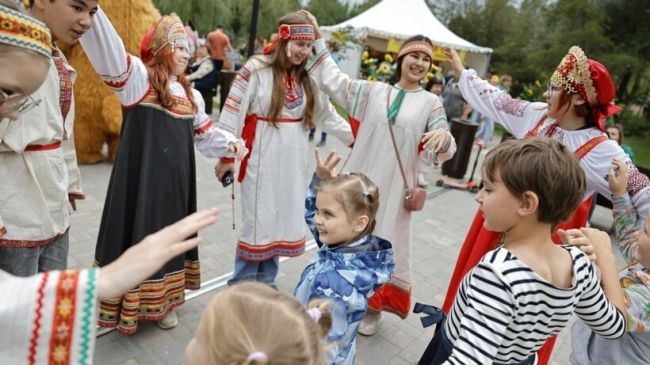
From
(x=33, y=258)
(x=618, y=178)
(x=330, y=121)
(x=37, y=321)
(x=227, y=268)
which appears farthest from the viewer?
(x=227, y=268)

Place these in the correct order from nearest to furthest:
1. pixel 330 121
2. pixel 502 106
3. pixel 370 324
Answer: pixel 502 106, pixel 370 324, pixel 330 121

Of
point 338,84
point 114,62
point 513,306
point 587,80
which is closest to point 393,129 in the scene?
point 338,84

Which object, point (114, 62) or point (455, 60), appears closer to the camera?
point (114, 62)

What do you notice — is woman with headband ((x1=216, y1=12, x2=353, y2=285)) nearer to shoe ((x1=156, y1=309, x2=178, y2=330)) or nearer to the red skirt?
shoe ((x1=156, y1=309, x2=178, y2=330))

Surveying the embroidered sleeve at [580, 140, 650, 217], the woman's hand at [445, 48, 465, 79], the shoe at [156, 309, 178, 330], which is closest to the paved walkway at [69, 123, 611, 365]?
the shoe at [156, 309, 178, 330]

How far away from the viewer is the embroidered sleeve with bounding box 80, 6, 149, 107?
1.96m

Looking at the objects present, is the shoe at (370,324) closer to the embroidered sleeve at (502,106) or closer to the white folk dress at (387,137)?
the white folk dress at (387,137)

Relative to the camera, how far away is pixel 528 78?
23172 mm

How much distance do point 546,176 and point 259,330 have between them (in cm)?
92

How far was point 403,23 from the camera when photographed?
623 inches

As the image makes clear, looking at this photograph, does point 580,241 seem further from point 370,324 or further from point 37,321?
point 370,324

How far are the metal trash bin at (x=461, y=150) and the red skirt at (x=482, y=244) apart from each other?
539 centimetres

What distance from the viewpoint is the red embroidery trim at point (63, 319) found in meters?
0.92

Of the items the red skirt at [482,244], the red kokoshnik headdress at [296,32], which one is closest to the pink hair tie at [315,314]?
the red skirt at [482,244]
